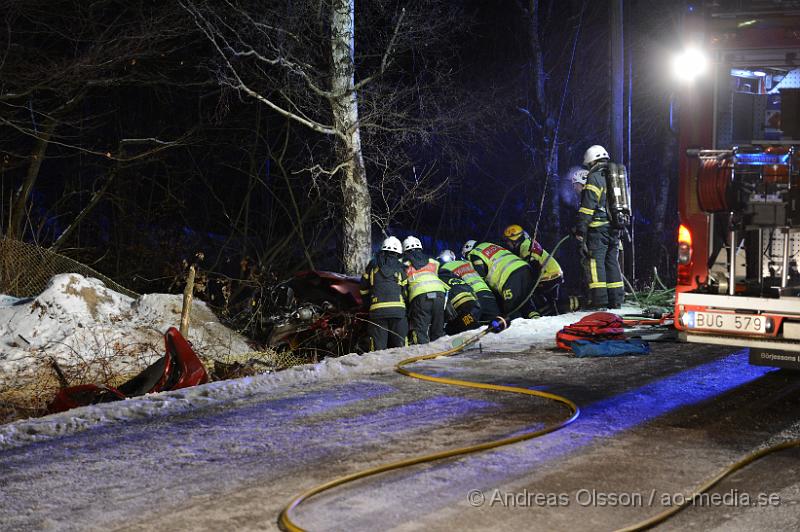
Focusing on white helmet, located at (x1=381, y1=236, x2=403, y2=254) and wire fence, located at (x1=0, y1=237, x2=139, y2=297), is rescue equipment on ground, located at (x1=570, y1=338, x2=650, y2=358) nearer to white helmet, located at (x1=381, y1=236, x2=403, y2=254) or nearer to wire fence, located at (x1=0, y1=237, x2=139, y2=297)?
white helmet, located at (x1=381, y1=236, x2=403, y2=254)

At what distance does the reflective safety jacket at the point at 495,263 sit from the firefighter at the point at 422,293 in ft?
3.86

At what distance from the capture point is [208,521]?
412cm

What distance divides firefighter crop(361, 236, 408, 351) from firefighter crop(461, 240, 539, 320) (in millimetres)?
1702

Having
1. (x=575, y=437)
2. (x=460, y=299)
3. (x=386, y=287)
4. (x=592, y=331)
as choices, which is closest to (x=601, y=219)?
(x=460, y=299)

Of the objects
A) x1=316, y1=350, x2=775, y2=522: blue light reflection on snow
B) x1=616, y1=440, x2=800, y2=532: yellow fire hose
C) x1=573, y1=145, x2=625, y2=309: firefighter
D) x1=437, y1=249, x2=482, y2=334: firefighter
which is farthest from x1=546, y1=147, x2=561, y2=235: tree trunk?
x1=616, y1=440, x2=800, y2=532: yellow fire hose

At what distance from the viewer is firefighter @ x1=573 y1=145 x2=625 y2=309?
39.3 feet

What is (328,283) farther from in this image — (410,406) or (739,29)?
(739,29)

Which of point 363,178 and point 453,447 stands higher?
point 363,178

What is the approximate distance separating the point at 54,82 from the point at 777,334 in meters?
11.0

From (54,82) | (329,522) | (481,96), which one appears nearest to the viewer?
(329,522)

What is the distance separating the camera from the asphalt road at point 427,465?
420 centimetres

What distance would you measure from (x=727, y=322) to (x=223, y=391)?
12.8ft

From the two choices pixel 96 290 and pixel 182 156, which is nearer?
pixel 96 290

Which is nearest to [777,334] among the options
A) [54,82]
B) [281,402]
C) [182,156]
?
[281,402]
